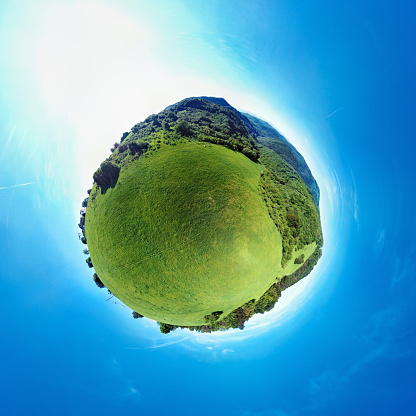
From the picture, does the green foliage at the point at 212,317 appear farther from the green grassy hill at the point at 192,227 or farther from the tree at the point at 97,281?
the tree at the point at 97,281

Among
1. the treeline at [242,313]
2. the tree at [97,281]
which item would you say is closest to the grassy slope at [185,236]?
the treeline at [242,313]

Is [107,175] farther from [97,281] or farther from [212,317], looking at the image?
[212,317]

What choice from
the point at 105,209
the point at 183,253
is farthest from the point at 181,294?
the point at 105,209

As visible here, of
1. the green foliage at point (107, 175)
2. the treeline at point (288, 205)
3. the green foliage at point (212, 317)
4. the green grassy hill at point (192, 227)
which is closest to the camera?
the green grassy hill at point (192, 227)

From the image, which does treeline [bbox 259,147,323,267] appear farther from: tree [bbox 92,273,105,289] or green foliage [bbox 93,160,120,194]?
tree [bbox 92,273,105,289]

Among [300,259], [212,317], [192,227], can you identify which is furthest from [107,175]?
[300,259]

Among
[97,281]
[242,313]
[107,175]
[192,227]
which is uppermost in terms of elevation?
[107,175]

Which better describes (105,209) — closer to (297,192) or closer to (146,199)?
(146,199)
